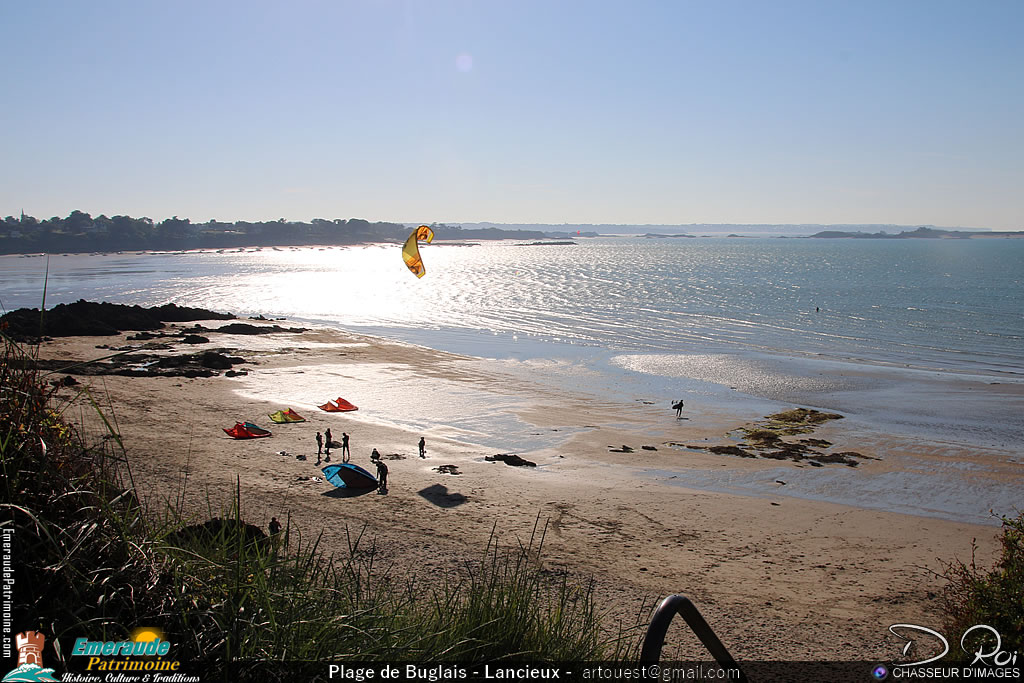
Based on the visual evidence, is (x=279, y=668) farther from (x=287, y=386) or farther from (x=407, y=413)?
(x=287, y=386)

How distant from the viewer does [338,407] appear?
914 inches

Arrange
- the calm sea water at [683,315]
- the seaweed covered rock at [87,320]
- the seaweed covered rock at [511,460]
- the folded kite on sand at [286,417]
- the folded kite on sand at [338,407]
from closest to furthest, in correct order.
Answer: the seaweed covered rock at [511,460], the folded kite on sand at [286,417], the folded kite on sand at [338,407], the calm sea water at [683,315], the seaweed covered rock at [87,320]

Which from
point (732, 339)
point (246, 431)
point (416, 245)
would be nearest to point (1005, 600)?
point (416, 245)

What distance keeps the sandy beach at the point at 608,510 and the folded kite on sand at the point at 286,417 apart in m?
0.59

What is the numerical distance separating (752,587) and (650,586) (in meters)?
1.62

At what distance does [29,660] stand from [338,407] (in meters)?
21.3

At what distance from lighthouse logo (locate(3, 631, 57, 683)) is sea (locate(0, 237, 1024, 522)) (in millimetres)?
1383

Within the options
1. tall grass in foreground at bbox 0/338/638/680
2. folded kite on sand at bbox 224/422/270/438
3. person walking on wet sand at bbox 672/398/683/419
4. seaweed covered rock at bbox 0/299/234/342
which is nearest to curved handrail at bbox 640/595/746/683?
tall grass in foreground at bbox 0/338/638/680

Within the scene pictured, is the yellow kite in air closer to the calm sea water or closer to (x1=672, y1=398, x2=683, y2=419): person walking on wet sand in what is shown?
(x1=672, y1=398, x2=683, y2=419): person walking on wet sand

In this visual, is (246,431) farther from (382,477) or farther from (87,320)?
(87,320)

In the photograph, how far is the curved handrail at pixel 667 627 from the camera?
2.67 metres

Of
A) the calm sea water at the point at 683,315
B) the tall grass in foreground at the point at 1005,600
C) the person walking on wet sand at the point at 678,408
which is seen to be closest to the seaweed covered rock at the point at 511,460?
the person walking on wet sand at the point at 678,408

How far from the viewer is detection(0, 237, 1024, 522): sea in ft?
72.2

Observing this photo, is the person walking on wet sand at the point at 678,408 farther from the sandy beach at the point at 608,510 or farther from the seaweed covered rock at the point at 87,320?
the seaweed covered rock at the point at 87,320
